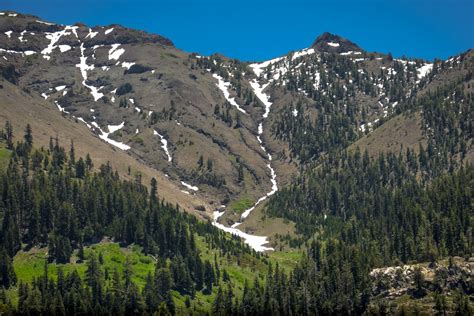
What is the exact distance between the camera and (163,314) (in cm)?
19588

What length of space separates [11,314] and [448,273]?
118994 millimetres

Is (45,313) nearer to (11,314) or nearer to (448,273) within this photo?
(11,314)

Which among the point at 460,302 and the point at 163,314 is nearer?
the point at 460,302

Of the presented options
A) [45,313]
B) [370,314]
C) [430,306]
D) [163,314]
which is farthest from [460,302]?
[45,313]

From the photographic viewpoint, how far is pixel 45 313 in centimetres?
19900

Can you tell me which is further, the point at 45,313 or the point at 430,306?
the point at 45,313

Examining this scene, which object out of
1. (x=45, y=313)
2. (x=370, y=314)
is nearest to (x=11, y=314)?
(x=45, y=313)

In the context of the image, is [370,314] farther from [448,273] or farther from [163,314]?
[163,314]

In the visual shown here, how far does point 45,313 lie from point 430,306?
106 m

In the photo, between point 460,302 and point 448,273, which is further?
point 448,273

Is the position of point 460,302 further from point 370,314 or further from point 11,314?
point 11,314

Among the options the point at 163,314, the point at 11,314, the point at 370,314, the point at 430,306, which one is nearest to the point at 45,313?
the point at 11,314

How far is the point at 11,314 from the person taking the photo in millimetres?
188250

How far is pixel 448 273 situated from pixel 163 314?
79559mm
